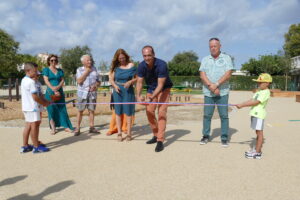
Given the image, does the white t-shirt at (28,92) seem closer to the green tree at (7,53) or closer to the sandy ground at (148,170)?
the sandy ground at (148,170)

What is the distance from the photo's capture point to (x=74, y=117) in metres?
9.48

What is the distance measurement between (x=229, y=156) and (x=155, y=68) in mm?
1949

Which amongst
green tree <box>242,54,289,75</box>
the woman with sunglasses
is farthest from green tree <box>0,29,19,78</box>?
green tree <box>242,54,289,75</box>

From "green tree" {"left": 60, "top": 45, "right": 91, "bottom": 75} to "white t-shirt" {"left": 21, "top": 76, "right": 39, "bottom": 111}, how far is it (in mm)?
54512

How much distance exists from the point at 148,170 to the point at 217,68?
2.34 metres

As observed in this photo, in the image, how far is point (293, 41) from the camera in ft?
170

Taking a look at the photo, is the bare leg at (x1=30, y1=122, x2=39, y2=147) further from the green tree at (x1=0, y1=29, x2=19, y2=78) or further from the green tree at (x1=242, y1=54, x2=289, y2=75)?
the green tree at (x1=242, y1=54, x2=289, y2=75)

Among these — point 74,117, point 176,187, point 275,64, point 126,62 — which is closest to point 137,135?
point 126,62

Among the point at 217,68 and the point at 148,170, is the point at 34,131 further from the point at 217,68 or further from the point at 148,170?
the point at 217,68

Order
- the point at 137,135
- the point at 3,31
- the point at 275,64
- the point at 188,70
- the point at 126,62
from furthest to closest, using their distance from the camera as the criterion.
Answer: the point at 188,70, the point at 275,64, the point at 3,31, the point at 137,135, the point at 126,62

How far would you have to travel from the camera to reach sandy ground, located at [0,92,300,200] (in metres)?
3.00

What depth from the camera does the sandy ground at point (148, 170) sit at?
300cm

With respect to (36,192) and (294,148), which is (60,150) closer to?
(36,192)

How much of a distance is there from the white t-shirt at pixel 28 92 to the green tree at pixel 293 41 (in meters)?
52.8
